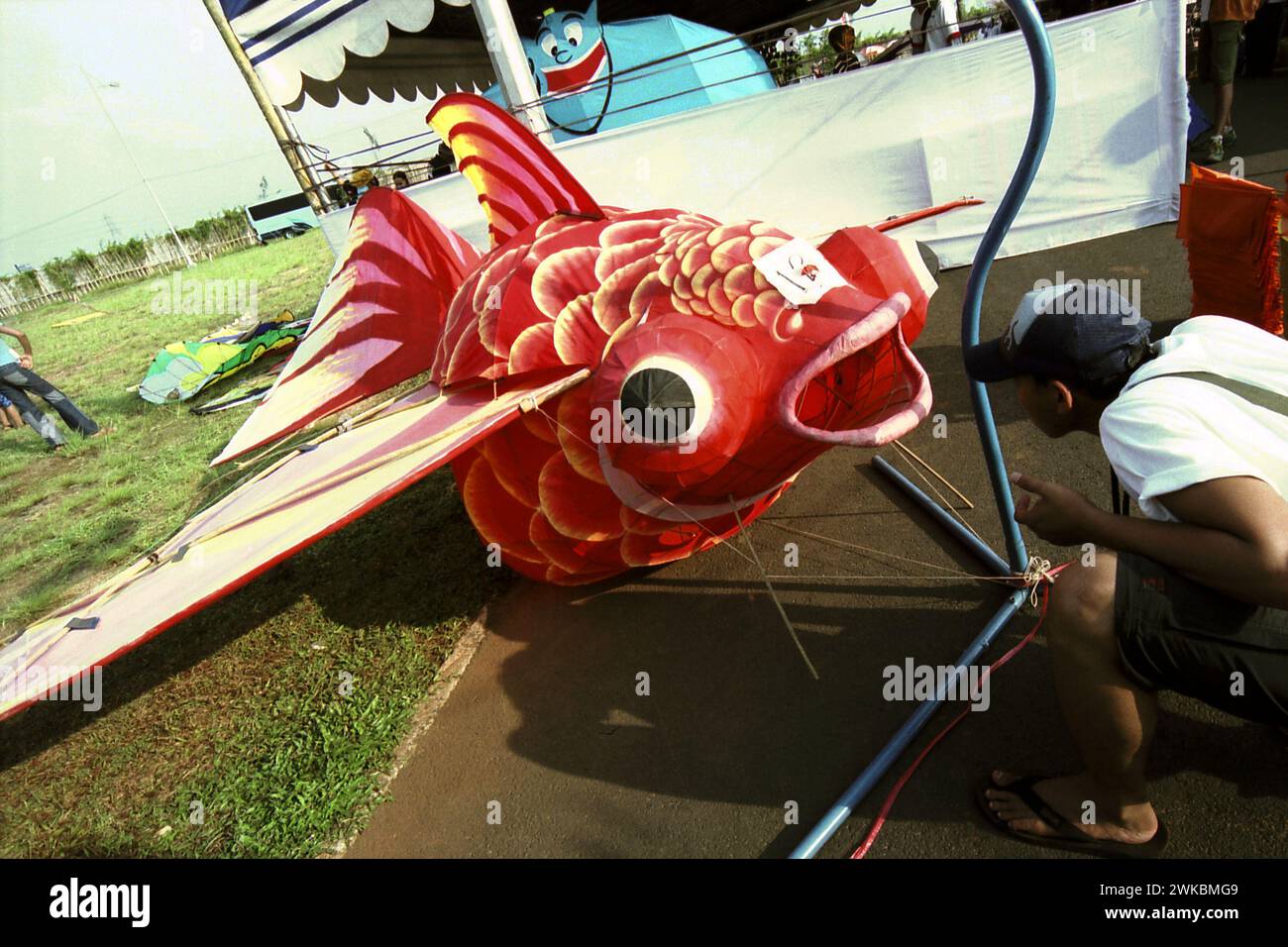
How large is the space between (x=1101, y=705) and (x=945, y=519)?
1405 mm

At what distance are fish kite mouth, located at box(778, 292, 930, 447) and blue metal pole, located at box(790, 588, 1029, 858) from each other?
3.10 ft

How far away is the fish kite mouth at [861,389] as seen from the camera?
168cm

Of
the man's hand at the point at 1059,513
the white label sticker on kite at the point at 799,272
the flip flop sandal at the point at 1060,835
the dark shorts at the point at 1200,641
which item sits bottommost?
the flip flop sandal at the point at 1060,835

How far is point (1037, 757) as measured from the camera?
1946mm

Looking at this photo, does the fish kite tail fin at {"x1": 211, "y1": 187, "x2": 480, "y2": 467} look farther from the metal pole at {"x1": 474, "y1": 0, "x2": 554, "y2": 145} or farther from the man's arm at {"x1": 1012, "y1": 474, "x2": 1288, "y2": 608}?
the metal pole at {"x1": 474, "y1": 0, "x2": 554, "y2": 145}

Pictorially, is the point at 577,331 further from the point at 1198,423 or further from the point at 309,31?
the point at 309,31

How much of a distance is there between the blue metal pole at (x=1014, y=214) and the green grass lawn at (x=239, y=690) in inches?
89.4

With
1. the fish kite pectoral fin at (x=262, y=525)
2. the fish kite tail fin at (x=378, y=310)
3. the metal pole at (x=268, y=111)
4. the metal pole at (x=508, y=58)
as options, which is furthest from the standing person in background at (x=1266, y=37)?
the metal pole at (x=268, y=111)

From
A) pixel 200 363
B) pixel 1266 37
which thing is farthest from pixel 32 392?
pixel 1266 37

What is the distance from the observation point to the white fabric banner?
15.9 ft

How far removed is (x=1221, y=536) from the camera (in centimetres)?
122

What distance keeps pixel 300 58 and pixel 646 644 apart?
732 centimetres

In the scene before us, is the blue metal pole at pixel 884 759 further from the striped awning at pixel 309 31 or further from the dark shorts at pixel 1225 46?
the striped awning at pixel 309 31

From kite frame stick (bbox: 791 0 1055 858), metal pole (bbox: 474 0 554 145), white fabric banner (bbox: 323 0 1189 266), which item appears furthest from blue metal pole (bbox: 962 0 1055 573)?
metal pole (bbox: 474 0 554 145)
